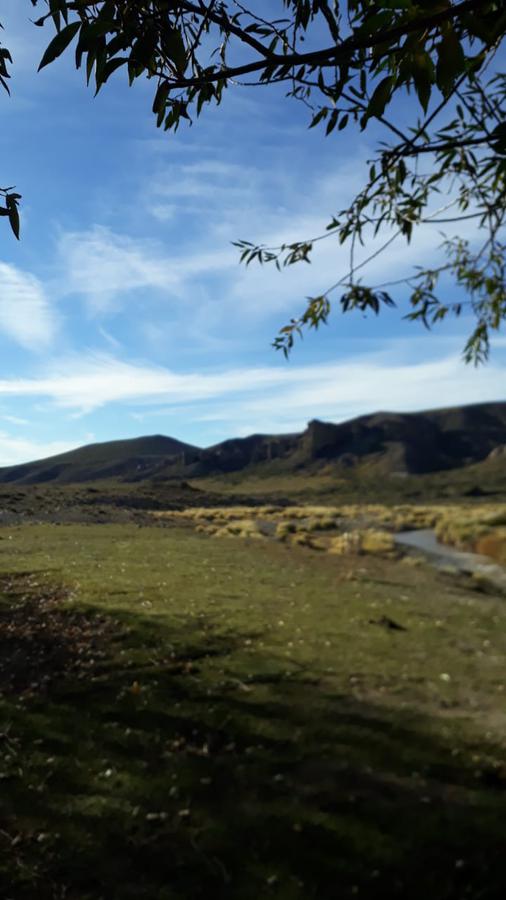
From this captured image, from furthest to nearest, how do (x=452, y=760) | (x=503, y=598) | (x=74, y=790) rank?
(x=503, y=598) < (x=452, y=760) < (x=74, y=790)

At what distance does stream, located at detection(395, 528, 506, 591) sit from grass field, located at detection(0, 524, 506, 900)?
21.2ft

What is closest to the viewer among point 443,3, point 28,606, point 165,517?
point 443,3

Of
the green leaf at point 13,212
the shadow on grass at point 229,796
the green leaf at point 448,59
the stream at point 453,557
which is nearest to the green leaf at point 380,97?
the green leaf at point 448,59

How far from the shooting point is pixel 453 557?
25641 mm

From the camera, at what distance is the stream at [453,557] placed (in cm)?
2188

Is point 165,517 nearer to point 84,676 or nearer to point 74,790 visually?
point 84,676

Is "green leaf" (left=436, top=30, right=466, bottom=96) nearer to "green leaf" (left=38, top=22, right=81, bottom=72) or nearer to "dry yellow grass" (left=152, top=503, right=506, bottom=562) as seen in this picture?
"green leaf" (left=38, top=22, right=81, bottom=72)

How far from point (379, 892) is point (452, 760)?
2.55 meters

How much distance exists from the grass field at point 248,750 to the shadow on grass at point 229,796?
0.9 inches

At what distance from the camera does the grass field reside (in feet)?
18.8

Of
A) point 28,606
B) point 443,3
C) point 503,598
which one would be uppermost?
point 443,3

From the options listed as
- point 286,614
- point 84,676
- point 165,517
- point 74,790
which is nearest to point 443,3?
point 74,790

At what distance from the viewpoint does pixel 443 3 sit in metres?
2.85

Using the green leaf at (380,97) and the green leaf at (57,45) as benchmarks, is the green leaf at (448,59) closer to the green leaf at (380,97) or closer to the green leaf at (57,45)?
the green leaf at (380,97)
